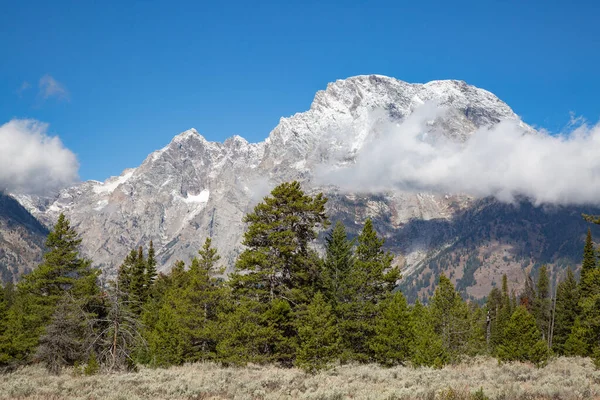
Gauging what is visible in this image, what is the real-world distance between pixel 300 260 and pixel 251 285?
13.1 feet

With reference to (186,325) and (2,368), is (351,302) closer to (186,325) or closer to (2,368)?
(186,325)

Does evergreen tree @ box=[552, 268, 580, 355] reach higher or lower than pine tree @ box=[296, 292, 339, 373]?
higher

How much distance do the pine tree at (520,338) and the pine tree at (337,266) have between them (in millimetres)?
14167

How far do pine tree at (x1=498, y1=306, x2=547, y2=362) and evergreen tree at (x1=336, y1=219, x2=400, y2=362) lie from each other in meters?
10.5

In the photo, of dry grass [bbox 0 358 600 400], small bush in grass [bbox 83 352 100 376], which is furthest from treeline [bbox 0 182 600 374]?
dry grass [bbox 0 358 600 400]

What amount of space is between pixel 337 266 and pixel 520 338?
15.6 metres

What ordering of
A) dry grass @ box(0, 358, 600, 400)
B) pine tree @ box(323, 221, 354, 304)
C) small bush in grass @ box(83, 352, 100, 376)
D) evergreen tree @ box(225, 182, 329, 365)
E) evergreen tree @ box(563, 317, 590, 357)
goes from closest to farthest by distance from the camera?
dry grass @ box(0, 358, 600, 400) < small bush in grass @ box(83, 352, 100, 376) < evergreen tree @ box(225, 182, 329, 365) < pine tree @ box(323, 221, 354, 304) < evergreen tree @ box(563, 317, 590, 357)

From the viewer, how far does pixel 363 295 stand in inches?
1398

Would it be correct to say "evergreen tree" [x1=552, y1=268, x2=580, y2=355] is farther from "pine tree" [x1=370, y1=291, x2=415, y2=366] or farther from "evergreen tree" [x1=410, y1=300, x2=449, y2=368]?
"pine tree" [x1=370, y1=291, x2=415, y2=366]

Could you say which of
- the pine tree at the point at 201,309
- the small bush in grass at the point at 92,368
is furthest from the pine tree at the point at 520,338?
the small bush in grass at the point at 92,368

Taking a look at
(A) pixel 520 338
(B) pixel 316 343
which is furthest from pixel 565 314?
(B) pixel 316 343

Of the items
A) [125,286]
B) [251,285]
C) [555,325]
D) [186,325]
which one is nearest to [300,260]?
[251,285]

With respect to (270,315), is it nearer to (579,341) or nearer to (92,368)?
(92,368)

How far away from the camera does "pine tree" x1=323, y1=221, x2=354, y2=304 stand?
117 ft
